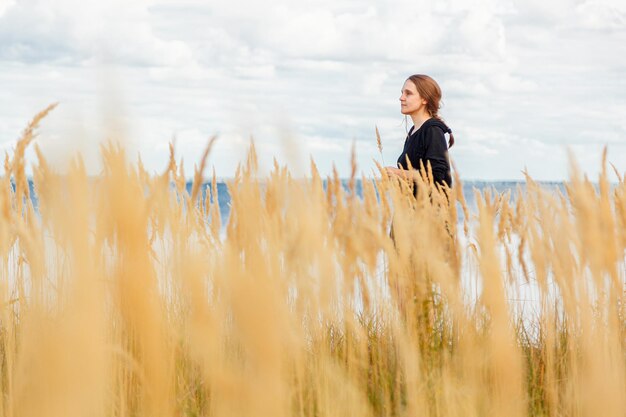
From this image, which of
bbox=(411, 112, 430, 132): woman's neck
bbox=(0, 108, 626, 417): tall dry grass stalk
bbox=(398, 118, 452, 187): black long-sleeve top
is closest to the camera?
bbox=(0, 108, 626, 417): tall dry grass stalk

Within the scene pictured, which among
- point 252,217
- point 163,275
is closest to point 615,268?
point 252,217

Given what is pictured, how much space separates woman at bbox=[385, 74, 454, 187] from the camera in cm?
397

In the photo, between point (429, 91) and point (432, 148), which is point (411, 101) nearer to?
point (429, 91)

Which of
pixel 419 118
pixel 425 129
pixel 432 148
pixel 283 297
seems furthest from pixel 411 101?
pixel 283 297

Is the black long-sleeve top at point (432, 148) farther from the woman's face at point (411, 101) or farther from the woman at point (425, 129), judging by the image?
the woman's face at point (411, 101)

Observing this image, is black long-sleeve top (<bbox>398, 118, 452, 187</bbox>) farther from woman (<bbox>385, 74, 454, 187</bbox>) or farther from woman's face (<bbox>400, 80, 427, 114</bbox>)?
woman's face (<bbox>400, 80, 427, 114</bbox>)

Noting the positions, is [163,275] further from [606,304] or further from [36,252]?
[606,304]

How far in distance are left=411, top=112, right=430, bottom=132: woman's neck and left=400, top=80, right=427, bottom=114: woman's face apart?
0.03 metres

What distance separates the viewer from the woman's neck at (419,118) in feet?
13.7

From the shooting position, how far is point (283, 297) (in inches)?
72.3

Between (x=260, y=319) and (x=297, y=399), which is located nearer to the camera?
(x=260, y=319)

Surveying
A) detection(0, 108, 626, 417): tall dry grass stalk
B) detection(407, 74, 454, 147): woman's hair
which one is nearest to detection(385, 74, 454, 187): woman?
detection(407, 74, 454, 147): woman's hair

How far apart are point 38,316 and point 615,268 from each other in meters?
1.58

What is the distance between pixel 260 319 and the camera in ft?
3.99
